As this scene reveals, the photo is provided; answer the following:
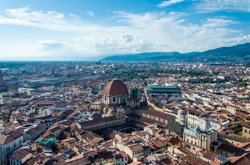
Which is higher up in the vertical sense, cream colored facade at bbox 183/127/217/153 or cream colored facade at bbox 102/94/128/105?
cream colored facade at bbox 102/94/128/105

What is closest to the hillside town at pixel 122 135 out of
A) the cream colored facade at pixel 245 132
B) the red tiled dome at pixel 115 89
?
the red tiled dome at pixel 115 89

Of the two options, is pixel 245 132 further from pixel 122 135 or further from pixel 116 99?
pixel 116 99

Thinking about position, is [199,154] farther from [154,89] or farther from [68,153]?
[154,89]

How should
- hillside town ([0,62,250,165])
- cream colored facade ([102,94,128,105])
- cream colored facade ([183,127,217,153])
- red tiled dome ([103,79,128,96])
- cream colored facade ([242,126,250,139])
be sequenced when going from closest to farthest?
hillside town ([0,62,250,165])
cream colored facade ([183,127,217,153])
cream colored facade ([242,126,250,139])
red tiled dome ([103,79,128,96])
cream colored facade ([102,94,128,105])

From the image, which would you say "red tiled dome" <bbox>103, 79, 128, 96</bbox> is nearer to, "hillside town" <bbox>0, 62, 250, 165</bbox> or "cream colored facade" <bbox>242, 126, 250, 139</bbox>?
"hillside town" <bbox>0, 62, 250, 165</bbox>

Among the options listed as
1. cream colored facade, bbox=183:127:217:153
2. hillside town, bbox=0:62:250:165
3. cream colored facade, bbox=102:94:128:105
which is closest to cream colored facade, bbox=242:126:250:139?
hillside town, bbox=0:62:250:165

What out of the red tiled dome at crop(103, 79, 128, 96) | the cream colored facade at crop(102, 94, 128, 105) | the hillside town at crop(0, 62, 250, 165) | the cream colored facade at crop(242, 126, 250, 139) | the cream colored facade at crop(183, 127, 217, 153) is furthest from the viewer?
the cream colored facade at crop(102, 94, 128, 105)

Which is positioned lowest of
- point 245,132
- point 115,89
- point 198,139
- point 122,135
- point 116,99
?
point 245,132

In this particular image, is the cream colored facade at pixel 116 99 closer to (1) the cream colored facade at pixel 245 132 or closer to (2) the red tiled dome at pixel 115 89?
(2) the red tiled dome at pixel 115 89

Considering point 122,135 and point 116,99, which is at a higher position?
point 116,99

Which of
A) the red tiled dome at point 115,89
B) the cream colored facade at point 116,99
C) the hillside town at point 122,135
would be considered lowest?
the hillside town at point 122,135

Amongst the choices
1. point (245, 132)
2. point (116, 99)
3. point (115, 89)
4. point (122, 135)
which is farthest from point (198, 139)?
point (115, 89)

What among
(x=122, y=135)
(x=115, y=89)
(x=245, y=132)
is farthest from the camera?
(x=115, y=89)
